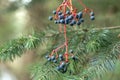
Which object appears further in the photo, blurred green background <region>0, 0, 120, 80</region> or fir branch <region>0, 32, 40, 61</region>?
blurred green background <region>0, 0, 120, 80</region>

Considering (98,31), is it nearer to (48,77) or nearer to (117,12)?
(48,77)

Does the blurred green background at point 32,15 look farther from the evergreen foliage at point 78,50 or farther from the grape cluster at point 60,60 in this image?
the grape cluster at point 60,60

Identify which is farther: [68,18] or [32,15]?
[32,15]

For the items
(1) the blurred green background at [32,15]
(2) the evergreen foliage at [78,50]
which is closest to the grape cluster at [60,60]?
(2) the evergreen foliage at [78,50]

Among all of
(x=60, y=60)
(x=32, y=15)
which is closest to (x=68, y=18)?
(x=60, y=60)

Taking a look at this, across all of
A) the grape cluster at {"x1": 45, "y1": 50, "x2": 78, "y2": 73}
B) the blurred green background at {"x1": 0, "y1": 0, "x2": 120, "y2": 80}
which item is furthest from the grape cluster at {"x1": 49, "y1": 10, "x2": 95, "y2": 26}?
the blurred green background at {"x1": 0, "y1": 0, "x2": 120, "y2": 80}

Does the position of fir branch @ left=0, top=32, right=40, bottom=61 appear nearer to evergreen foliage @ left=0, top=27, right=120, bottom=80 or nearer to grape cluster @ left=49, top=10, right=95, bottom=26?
evergreen foliage @ left=0, top=27, right=120, bottom=80

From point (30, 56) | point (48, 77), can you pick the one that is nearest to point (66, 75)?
point (48, 77)

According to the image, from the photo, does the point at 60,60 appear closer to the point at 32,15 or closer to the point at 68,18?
the point at 68,18

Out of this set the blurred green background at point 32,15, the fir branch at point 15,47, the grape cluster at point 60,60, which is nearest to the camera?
the grape cluster at point 60,60
